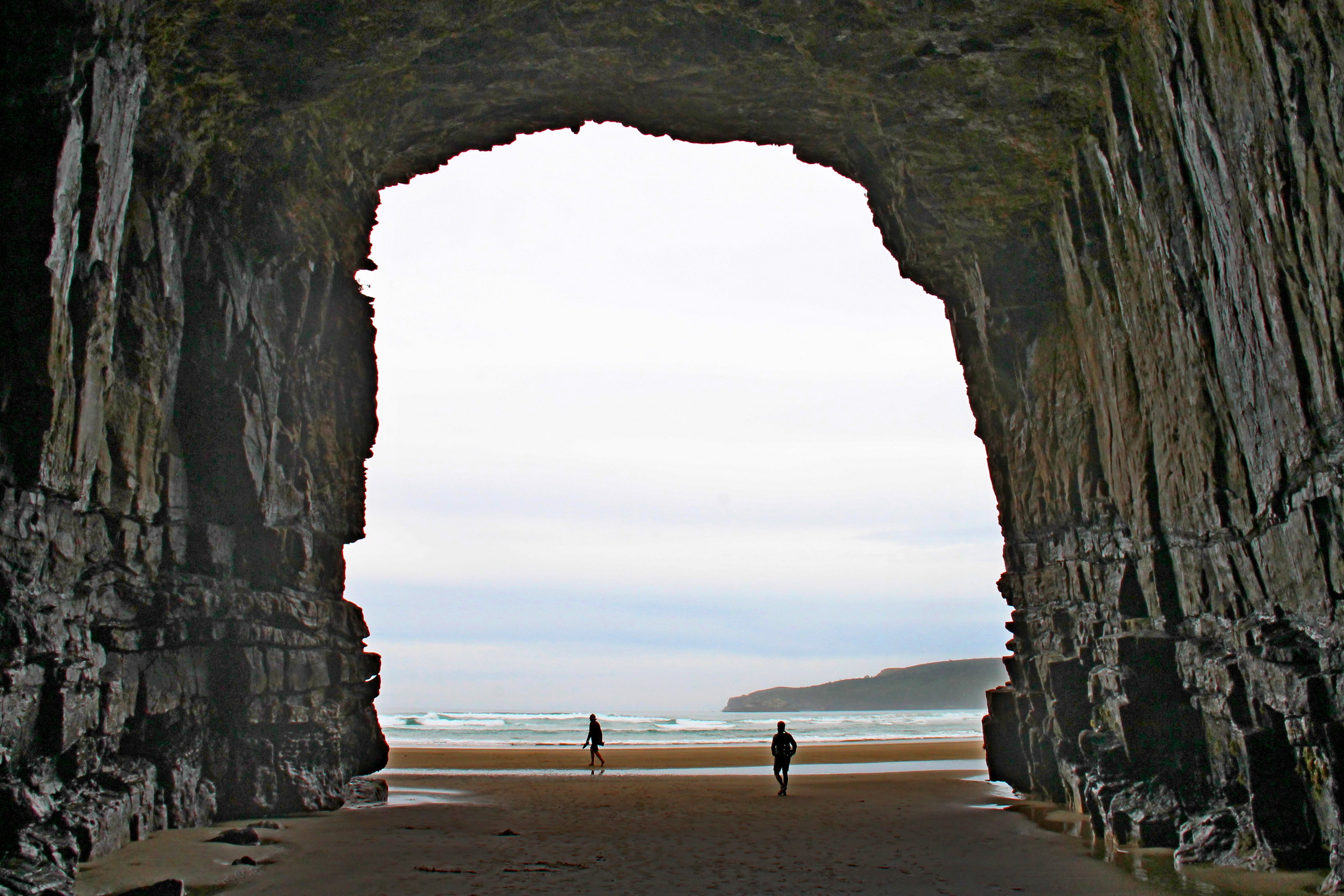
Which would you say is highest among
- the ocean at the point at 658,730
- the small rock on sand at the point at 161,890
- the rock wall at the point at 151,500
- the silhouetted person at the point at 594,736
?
the rock wall at the point at 151,500

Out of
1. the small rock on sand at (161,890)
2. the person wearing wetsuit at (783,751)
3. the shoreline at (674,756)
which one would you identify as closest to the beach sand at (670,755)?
the shoreline at (674,756)

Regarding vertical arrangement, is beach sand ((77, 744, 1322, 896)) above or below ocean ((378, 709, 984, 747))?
above

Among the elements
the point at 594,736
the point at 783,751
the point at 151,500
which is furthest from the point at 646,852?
the point at 594,736

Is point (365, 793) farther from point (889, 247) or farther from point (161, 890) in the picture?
point (889, 247)

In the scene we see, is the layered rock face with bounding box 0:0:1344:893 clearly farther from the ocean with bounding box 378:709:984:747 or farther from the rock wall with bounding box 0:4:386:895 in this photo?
the ocean with bounding box 378:709:984:747

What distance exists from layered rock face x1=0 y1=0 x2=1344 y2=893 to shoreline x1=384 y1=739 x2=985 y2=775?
1161 centimetres

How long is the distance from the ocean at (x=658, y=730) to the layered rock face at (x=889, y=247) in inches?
1085

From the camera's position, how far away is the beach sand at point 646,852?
9.85 metres

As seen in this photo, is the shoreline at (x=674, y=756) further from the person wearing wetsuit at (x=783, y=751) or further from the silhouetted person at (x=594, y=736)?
the person wearing wetsuit at (x=783, y=751)

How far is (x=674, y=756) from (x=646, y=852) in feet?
76.6

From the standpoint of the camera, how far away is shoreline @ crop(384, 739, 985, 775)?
30000 millimetres

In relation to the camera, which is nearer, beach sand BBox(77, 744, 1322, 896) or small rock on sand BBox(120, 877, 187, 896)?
small rock on sand BBox(120, 877, 187, 896)

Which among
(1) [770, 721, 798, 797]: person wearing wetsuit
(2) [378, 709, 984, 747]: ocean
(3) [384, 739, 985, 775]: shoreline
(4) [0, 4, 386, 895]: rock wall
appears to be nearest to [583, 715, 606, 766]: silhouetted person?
(3) [384, 739, 985, 775]: shoreline

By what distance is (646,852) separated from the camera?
39.4 ft
